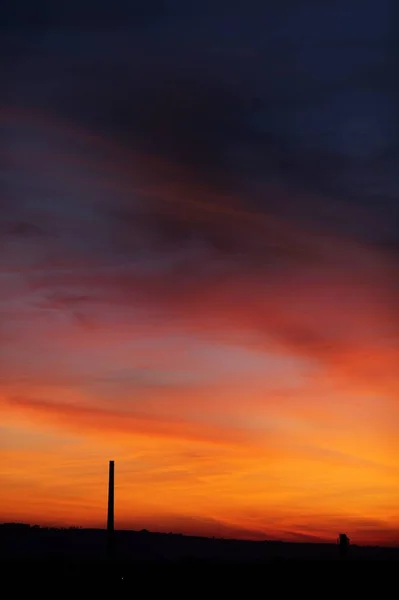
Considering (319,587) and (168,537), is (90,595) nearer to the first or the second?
(319,587)

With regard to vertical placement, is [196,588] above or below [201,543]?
below

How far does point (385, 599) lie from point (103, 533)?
91.5 metres

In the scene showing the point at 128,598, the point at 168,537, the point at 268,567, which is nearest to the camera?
the point at 128,598

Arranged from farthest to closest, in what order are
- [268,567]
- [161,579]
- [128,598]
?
[268,567] → [161,579] → [128,598]

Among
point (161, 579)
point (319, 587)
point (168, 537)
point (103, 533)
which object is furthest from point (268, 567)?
point (168, 537)

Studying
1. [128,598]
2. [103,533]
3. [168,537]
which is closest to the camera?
[128,598]

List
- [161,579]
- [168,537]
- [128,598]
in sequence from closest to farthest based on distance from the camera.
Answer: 1. [128,598]
2. [161,579]
3. [168,537]

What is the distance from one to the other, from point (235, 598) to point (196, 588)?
1.49 m

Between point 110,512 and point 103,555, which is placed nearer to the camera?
point 110,512

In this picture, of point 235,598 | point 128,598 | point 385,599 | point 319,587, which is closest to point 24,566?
point 128,598

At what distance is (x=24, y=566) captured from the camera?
33.6m

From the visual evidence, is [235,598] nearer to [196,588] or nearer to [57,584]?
[196,588]

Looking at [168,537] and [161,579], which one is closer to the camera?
[161,579]

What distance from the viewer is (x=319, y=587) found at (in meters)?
32.9
